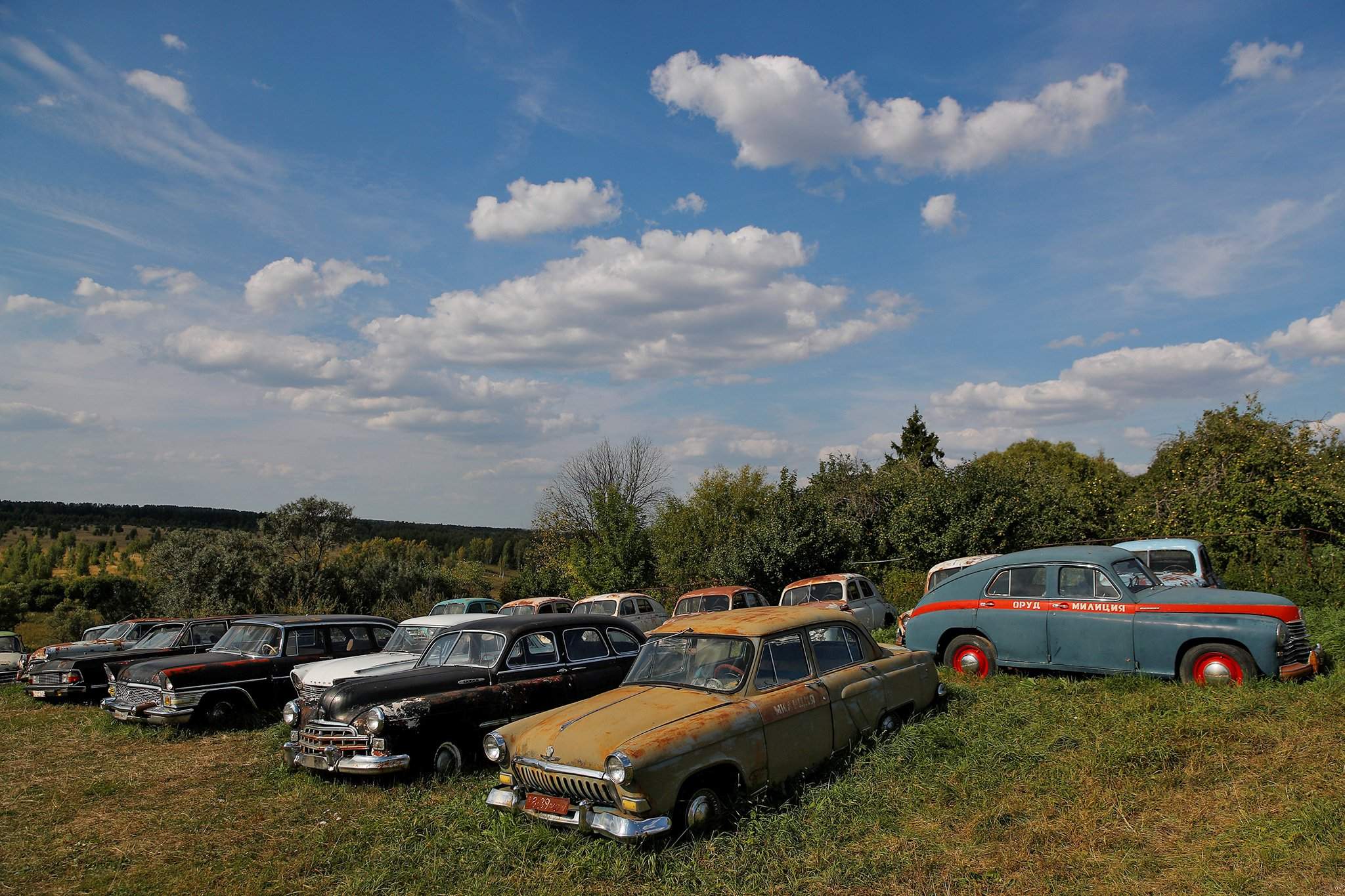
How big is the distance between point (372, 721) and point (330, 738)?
1.92 feet

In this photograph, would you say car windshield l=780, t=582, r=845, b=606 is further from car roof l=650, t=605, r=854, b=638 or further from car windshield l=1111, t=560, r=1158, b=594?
car roof l=650, t=605, r=854, b=638

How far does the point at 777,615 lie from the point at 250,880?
4.58 meters

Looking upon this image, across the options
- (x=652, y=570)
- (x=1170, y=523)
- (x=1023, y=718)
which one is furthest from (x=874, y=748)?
(x=652, y=570)

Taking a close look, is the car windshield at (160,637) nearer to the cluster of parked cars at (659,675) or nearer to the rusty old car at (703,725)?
the cluster of parked cars at (659,675)

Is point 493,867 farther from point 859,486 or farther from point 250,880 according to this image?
point 859,486

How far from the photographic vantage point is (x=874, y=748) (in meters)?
7.09

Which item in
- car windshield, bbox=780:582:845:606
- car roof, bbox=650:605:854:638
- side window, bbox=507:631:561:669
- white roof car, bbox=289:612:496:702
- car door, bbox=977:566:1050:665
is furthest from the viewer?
car windshield, bbox=780:582:845:606

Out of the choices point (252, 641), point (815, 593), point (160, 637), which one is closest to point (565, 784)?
point (252, 641)

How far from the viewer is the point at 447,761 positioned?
310 inches

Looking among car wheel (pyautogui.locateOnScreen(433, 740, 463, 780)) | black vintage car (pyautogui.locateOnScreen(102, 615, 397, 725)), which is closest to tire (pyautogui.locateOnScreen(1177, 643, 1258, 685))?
car wheel (pyautogui.locateOnScreen(433, 740, 463, 780))

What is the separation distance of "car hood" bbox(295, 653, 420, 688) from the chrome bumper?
205cm

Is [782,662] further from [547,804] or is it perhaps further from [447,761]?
[447,761]

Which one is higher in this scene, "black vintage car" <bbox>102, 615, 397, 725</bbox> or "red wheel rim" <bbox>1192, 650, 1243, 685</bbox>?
"red wheel rim" <bbox>1192, 650, 1243, 685</bbox>

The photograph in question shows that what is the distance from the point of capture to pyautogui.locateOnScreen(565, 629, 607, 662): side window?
9289 mm
